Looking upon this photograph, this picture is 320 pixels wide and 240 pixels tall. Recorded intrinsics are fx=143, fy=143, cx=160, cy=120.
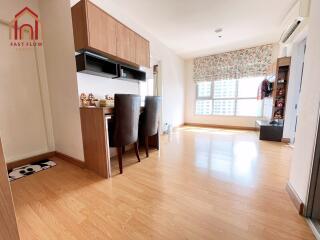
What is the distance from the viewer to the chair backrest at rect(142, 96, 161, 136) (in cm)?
226

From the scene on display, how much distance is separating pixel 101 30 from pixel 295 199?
2807 millimetres

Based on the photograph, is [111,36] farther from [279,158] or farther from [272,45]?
[272,45]

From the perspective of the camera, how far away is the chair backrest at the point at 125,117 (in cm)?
175

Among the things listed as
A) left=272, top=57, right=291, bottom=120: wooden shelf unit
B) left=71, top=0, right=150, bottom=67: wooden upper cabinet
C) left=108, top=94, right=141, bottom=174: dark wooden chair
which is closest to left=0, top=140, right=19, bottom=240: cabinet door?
left=108, top=94, right=141, bottom=174: dark wooden chair

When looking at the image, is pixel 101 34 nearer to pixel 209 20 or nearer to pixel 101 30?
pixel 101 30

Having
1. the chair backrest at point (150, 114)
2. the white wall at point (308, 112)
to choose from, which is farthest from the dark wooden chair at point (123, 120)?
the white wall at point (308, 112)

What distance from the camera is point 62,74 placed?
2080mm

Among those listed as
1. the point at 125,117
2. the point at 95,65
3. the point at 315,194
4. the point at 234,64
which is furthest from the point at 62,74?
the point at 234,64

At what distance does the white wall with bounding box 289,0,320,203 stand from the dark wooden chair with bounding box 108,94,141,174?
1.71 m

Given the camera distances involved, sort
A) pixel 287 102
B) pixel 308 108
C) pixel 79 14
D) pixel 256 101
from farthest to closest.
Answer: pixel 256 101 < pixel 287 102 < pixel 79 14 < pixel 308 108

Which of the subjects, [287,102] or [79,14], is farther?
[287,102]

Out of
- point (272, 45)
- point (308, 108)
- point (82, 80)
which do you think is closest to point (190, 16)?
point (82, 80)

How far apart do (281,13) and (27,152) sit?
197 inches

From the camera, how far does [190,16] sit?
9.00ft
